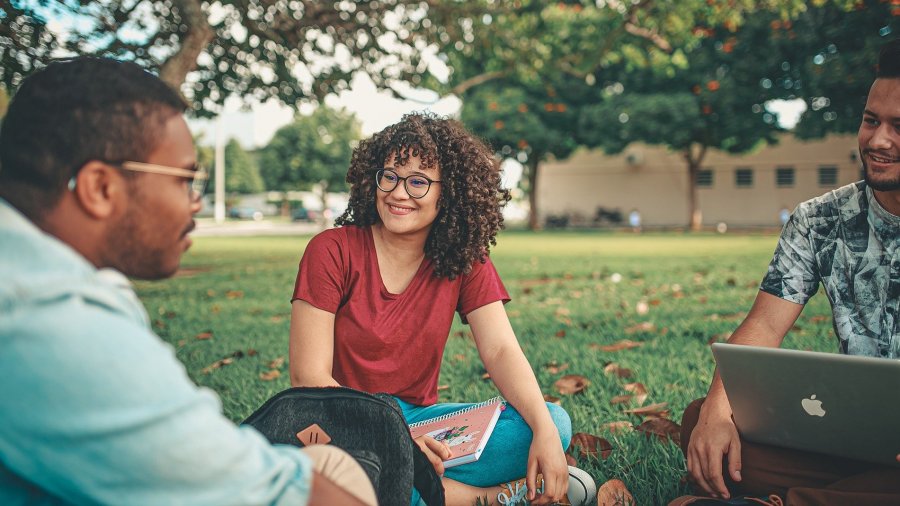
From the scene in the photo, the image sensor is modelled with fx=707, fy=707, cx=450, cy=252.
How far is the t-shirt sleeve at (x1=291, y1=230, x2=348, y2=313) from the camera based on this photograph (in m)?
2.50

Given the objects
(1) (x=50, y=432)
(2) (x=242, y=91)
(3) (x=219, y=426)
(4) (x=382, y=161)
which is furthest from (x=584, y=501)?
(2) (x=242, y=91)

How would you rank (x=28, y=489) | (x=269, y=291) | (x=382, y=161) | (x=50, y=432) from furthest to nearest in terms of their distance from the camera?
1. (x=269, y=291)
2. (x=382, y=161)
3. (x=28, y=489)
4. (x=50, y=432)

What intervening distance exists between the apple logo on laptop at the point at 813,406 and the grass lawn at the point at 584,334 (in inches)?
24.4

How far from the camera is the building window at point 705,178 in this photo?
36.0 meters

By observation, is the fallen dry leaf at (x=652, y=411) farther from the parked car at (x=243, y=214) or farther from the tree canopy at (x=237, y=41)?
the parked car at (x=243, y=214)

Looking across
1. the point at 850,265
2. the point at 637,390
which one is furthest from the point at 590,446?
the point at 850,265

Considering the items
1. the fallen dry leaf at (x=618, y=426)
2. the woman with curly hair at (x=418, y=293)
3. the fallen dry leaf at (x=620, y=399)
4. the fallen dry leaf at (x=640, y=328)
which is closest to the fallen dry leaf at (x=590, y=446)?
the fallen dry leaf at (x=618, y=426)

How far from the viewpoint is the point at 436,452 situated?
7.22ft

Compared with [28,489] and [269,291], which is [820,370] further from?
[269,291]

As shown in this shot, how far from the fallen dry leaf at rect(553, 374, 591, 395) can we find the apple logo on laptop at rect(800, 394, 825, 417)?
1.81m

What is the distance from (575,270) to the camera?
1112cm

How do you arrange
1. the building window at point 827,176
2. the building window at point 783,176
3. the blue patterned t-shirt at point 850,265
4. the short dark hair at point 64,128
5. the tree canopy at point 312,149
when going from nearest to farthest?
the short dark hair at point 64,128 → the blue patterned t-shirt at point 850,265 → the building window at point 827,176 → the building window at point 783,176 → the tree canopy at point 312,149

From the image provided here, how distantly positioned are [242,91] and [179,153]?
1008cm

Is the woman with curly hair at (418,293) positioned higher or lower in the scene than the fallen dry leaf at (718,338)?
higher
